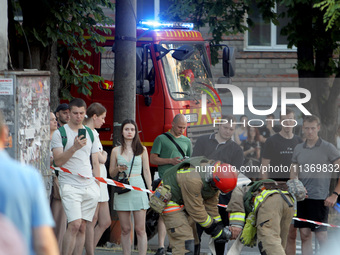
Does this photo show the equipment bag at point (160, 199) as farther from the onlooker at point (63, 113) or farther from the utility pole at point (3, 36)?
the onlooker at point (63, 113)

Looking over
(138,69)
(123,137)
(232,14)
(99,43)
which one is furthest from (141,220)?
(232,14)

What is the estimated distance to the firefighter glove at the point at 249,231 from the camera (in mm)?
6895

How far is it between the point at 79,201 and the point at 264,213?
81.4 inches

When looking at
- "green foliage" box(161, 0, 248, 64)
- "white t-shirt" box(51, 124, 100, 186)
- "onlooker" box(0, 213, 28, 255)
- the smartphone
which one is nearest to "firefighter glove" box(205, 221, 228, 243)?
"white t-shirt" box(51, 124, 100, 186)

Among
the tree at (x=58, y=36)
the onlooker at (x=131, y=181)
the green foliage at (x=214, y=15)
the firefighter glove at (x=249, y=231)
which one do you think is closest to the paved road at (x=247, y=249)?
the onlooker at (x=131, y=181)

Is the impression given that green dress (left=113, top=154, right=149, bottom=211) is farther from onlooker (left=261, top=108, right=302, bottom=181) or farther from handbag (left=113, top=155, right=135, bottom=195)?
onlooker (left=261, top=108, right=302, bottom=181)

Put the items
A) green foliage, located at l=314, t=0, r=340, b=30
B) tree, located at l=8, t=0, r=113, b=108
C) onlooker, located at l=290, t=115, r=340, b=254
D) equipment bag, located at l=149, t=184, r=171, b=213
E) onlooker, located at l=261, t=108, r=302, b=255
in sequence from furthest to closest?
tree, located at l=8, t=0, r=113, b=108
green foliage, located at l=314, t=0, r=340, b=30
onlooker, located at l=261, t=108, r=302, b=255
onlooker, located at l=290, t=115, r=340, b=254
equipment bag, located at l=149, t=184, r=171, b=213

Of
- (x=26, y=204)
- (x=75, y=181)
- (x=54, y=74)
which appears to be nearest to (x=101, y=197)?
(x=75, y=181)

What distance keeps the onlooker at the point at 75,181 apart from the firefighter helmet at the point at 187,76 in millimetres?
3872

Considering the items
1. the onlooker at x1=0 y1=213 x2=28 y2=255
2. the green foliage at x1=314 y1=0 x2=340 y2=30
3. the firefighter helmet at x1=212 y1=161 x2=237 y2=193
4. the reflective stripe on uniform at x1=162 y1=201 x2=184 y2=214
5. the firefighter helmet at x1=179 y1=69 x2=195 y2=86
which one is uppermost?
the green foliage at x1=314 y1=0 x2=340 y2=30

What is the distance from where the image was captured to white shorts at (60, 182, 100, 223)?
7.78 metres

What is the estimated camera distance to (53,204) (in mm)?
8273

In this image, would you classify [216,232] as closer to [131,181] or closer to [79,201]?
[79,201]

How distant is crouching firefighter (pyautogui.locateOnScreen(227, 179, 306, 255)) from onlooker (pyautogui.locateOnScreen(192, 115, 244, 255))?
5.14ft
